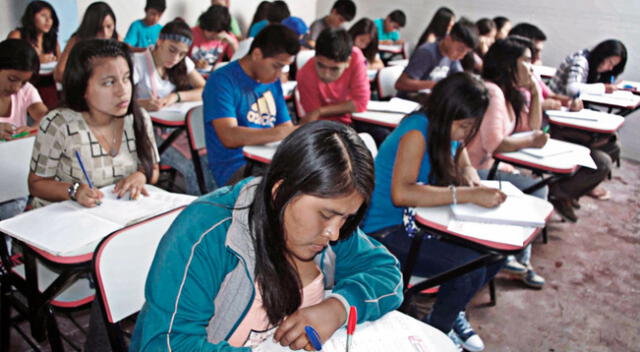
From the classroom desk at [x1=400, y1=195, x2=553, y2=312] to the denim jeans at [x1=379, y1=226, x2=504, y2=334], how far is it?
0.05 metres

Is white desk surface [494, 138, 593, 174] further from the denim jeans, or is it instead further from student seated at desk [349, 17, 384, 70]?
student seated at desk [349, 17, 384, 70]

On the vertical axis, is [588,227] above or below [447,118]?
below

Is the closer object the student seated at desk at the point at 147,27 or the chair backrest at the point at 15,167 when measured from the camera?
the chair backrest at the point at 15,167

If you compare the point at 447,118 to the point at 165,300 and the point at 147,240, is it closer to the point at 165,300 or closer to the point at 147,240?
the point at 147,240

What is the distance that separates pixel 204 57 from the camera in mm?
5023

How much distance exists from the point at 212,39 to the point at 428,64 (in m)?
2.20

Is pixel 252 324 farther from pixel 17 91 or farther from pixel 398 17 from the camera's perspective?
pixel 398 17

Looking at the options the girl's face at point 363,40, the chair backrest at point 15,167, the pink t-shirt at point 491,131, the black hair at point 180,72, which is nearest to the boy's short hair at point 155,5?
the black hair at point 180,72

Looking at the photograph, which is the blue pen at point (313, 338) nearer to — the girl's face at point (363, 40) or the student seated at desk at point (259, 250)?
the student seated at desk at point (259, 250)

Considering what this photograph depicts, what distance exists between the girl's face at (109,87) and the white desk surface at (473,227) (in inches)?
43.9

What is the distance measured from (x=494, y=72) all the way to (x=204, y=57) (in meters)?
3.05

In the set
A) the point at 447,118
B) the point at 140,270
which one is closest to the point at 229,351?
the point at 140,270

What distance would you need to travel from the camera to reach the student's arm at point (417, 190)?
6.12 feet

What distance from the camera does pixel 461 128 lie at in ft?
6.38
